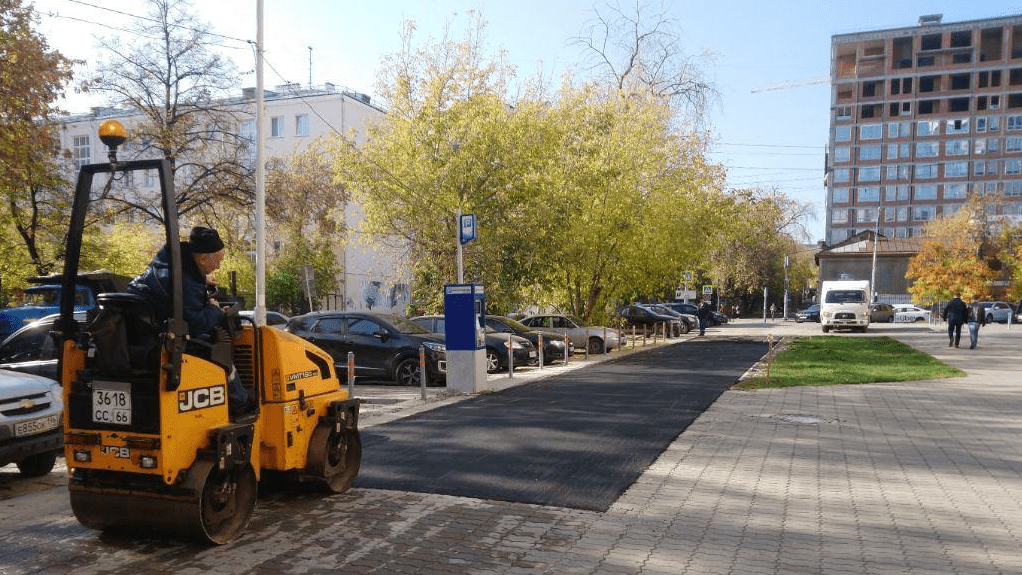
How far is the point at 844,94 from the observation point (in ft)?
329

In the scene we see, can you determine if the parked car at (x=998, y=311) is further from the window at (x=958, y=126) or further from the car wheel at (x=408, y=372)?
the car wheel at (x=408, y=372)

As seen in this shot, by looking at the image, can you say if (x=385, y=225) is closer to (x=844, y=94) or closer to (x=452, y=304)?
(x=452, y=304)

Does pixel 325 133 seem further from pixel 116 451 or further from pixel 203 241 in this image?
pixel 116 451

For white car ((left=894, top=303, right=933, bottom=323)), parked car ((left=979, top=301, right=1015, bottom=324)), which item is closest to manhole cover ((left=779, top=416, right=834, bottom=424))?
white car ((left=894, top=303, right=933, bottom=323))

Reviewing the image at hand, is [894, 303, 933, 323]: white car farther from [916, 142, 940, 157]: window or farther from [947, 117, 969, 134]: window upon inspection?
[947, 117, 969, 134]: window

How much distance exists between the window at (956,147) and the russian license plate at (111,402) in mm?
108964

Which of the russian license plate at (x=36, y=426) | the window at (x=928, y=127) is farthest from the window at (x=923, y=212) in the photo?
the russian license plate at (x=36, y=426)

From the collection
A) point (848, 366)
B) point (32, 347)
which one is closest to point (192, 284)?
point (32, 347)

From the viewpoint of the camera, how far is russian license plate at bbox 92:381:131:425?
15.9 ft

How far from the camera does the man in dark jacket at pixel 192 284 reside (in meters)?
4.86

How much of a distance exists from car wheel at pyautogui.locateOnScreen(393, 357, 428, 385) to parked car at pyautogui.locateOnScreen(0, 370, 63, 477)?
8446 mm

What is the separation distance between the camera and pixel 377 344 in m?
15.9

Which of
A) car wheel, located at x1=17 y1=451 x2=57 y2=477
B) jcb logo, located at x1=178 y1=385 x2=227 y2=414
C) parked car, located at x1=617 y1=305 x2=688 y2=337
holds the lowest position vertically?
parked car, located at x1=617 y1=305 x2=688 y2=337

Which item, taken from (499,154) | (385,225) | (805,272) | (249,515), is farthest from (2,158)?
(805,272)
